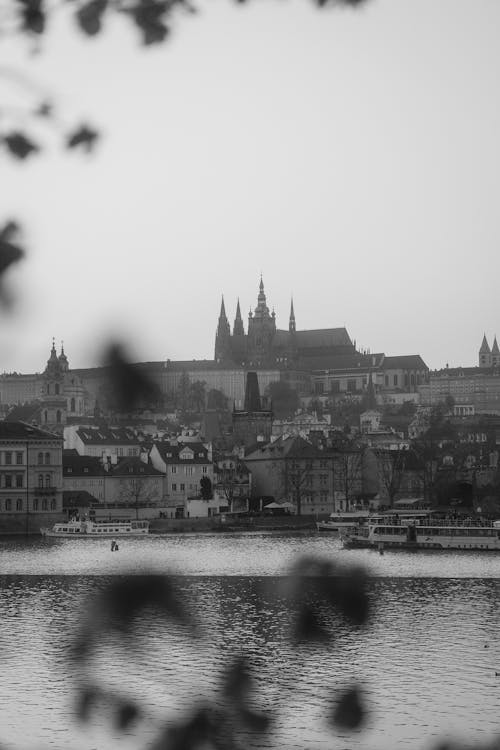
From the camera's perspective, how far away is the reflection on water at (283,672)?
16.2m

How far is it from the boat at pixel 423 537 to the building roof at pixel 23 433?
16137mm

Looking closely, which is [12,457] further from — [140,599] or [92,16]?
[92,16]

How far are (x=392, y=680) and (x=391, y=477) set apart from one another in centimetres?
6891

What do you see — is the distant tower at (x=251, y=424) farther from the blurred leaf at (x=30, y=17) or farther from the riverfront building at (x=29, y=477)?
the blurred leaf at (x=30, y=17)

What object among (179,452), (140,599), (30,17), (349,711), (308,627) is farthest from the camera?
(179,452)

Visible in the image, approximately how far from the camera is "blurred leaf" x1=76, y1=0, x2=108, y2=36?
341 cm

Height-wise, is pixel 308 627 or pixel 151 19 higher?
pixel 151 19

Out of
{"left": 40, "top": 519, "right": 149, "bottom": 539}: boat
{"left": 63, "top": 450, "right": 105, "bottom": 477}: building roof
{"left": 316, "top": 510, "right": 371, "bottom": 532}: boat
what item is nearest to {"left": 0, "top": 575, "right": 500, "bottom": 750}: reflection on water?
{"left": 40, "top": 519, "right": 149, "bottom": 539}: boat

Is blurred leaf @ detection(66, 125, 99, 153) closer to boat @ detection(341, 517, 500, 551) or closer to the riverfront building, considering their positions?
boat @ detection(341, 517, 500, 551)

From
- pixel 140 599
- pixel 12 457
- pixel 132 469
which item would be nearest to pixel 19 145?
pixel 140 599

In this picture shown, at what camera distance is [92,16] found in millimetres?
3422

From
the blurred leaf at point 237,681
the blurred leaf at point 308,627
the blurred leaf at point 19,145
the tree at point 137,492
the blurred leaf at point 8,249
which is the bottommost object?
the blurred leaf at point 237,681

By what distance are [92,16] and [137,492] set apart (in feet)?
226

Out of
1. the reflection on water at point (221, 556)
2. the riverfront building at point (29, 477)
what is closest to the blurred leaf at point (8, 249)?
the reflection on water at point (221, 556)
